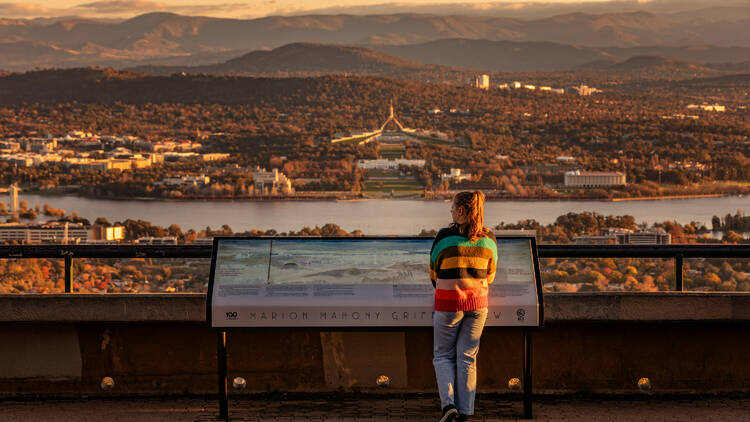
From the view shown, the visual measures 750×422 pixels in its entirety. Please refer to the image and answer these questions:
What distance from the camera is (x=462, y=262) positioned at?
5.07 m

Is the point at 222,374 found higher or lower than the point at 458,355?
lower

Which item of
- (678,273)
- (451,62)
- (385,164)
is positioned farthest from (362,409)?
(451,62)

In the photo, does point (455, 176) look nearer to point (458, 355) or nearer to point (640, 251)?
point (640, 251)

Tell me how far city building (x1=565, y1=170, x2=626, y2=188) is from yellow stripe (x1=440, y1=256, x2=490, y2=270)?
58.5 meters

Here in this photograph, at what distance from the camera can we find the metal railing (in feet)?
20.0

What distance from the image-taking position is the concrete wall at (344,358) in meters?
6.13

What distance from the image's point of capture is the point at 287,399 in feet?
19.9

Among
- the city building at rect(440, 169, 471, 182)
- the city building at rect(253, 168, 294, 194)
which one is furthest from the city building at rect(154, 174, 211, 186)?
the city building at rect(440, 169, 471, 182)

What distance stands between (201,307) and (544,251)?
6.99 feet

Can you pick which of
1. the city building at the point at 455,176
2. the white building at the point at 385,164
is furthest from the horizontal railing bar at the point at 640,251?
the white building at the point at 385,164

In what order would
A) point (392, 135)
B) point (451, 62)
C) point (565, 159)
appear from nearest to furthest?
point (565, 159)
point (392, 135)
point (451, 62)

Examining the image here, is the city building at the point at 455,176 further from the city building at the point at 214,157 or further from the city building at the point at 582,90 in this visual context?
the city building at the point at 582,90

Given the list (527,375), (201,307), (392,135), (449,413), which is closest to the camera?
(449,413)

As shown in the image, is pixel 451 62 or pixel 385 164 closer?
pixel 385 164
